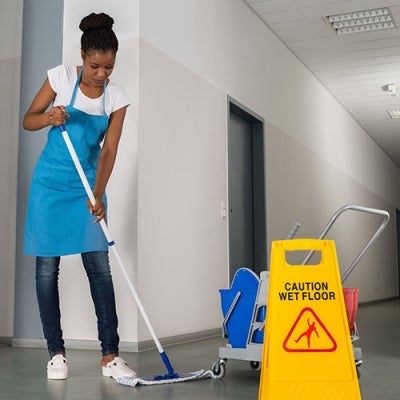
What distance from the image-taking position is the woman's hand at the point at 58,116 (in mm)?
2553

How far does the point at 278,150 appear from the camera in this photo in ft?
20.7

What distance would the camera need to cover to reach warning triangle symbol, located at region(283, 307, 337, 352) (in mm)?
1955

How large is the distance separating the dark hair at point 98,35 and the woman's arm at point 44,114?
24cm

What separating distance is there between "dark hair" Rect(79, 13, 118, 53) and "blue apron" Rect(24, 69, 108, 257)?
16cm

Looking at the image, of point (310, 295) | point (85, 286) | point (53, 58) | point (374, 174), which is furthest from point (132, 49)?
point (374, 174)

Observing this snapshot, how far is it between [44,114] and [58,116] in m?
0.08

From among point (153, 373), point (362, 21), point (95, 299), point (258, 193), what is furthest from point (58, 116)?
point (362, 21)

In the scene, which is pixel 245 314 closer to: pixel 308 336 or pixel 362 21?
pixel 308 336

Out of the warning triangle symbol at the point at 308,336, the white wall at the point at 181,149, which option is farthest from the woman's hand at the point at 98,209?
the white wall at the point at 181,149

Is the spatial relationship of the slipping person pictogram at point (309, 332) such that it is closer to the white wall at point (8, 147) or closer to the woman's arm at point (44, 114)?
the woman's arm at point (44, 114)

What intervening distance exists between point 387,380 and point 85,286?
1.92 metres

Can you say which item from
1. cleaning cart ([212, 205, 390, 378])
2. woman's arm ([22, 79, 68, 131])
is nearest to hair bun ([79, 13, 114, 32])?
woman's arm ([22, 79, 68, 131])

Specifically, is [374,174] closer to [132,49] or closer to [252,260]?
[252,260]

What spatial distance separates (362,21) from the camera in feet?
20.0
